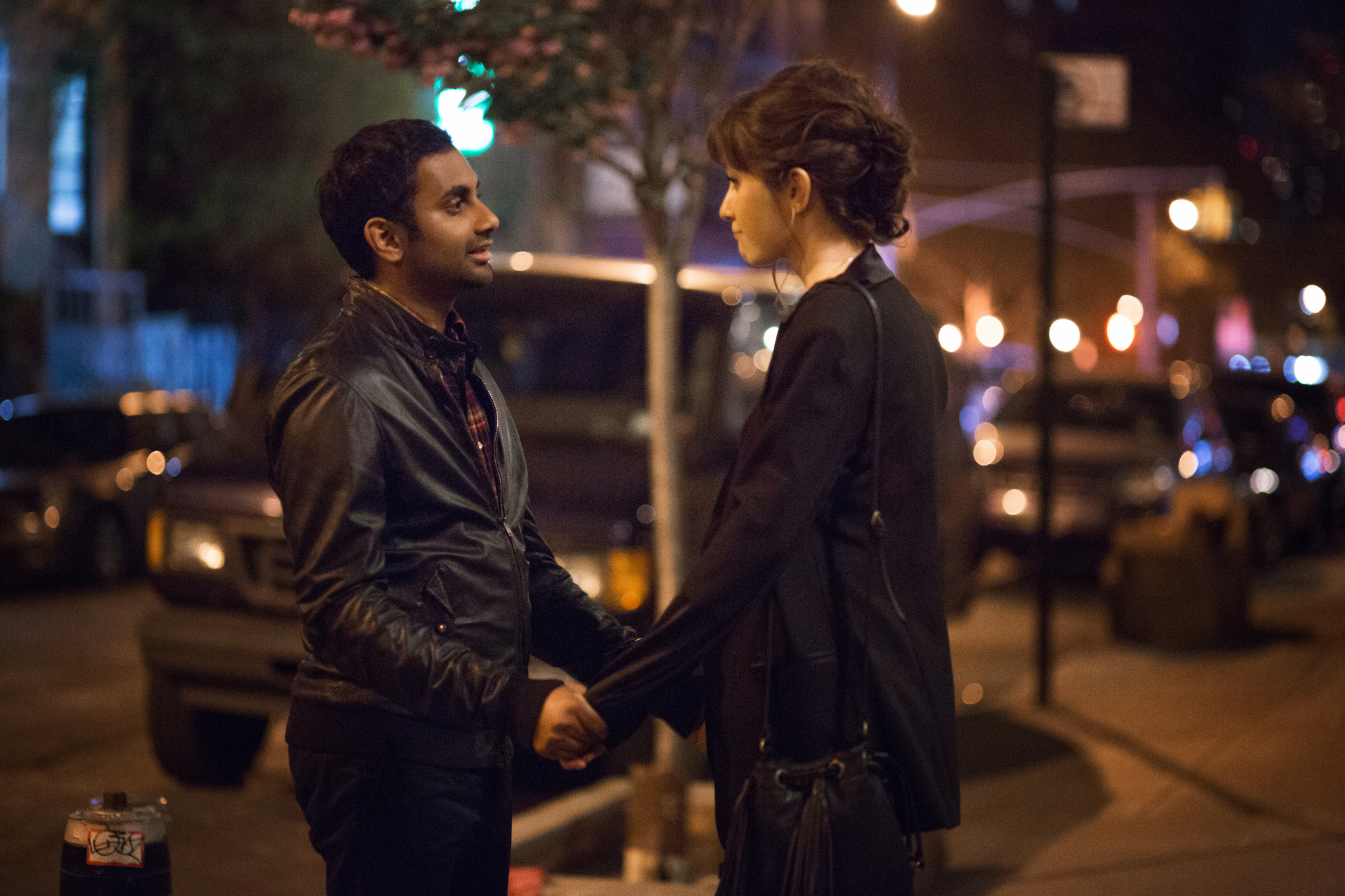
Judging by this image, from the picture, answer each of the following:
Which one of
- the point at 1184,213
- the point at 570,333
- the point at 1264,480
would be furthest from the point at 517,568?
the point at 1184,213

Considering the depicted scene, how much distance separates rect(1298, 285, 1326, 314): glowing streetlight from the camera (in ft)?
117

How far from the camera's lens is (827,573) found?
2.49m

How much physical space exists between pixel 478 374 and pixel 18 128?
75.3ft

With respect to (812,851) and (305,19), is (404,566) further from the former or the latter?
(305,19)

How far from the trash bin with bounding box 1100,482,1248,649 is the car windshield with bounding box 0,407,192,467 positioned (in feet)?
30.0

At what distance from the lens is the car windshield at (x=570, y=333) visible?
22.1 ft

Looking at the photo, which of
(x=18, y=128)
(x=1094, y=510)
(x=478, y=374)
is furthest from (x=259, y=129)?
(x=478, y=374)

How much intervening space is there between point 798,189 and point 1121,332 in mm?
50633

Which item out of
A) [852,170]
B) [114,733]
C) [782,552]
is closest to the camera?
[782,552]

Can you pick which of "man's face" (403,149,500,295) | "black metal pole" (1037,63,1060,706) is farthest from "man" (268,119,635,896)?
"black metal pole" (1037,63,1060,706)

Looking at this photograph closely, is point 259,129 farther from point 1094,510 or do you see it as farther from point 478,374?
point 478,374

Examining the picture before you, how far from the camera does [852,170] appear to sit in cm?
262

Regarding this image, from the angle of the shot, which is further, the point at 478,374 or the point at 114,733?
the point at 114,733

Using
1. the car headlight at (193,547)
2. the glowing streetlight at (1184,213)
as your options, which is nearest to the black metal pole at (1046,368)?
the car headlight at (193,547)
